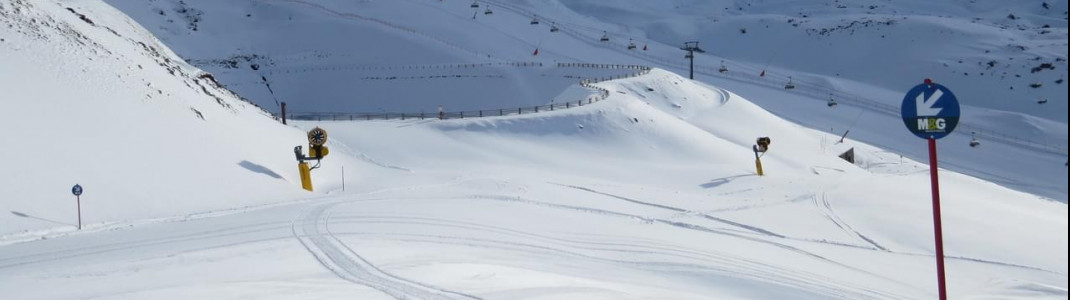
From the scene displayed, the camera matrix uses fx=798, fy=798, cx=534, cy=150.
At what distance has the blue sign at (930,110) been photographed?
7746 millimetres

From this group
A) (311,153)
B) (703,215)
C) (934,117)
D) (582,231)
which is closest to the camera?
(934,117)

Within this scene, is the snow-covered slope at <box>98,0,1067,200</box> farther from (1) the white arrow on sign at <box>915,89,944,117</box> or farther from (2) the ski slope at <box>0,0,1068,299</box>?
(1) the white arrow on sign at <box>915,89,944,117</box>

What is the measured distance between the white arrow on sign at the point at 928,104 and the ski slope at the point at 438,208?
468 centimetres

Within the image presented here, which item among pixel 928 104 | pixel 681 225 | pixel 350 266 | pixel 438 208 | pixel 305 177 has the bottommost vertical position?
pixel 681 225

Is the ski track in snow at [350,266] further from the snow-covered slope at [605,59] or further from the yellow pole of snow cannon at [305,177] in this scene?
the snow-covered slope at [605,59]

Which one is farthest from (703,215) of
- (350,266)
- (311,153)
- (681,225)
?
(350,266)

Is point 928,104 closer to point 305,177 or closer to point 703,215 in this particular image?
point 703,215

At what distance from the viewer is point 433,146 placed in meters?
35.2

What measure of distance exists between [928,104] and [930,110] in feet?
0.21

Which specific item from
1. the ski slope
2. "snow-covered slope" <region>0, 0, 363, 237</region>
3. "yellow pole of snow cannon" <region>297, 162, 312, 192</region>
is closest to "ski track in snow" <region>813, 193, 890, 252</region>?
the ski slope

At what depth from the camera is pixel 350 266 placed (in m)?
11.7

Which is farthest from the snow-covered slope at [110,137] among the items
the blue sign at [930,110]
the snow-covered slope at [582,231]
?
the blue sign at [930,110]

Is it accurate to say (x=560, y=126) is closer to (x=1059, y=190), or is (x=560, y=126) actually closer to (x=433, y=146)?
A: (x=433, y=146)

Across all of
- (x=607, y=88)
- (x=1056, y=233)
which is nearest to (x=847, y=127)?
(x=607, y=88)
